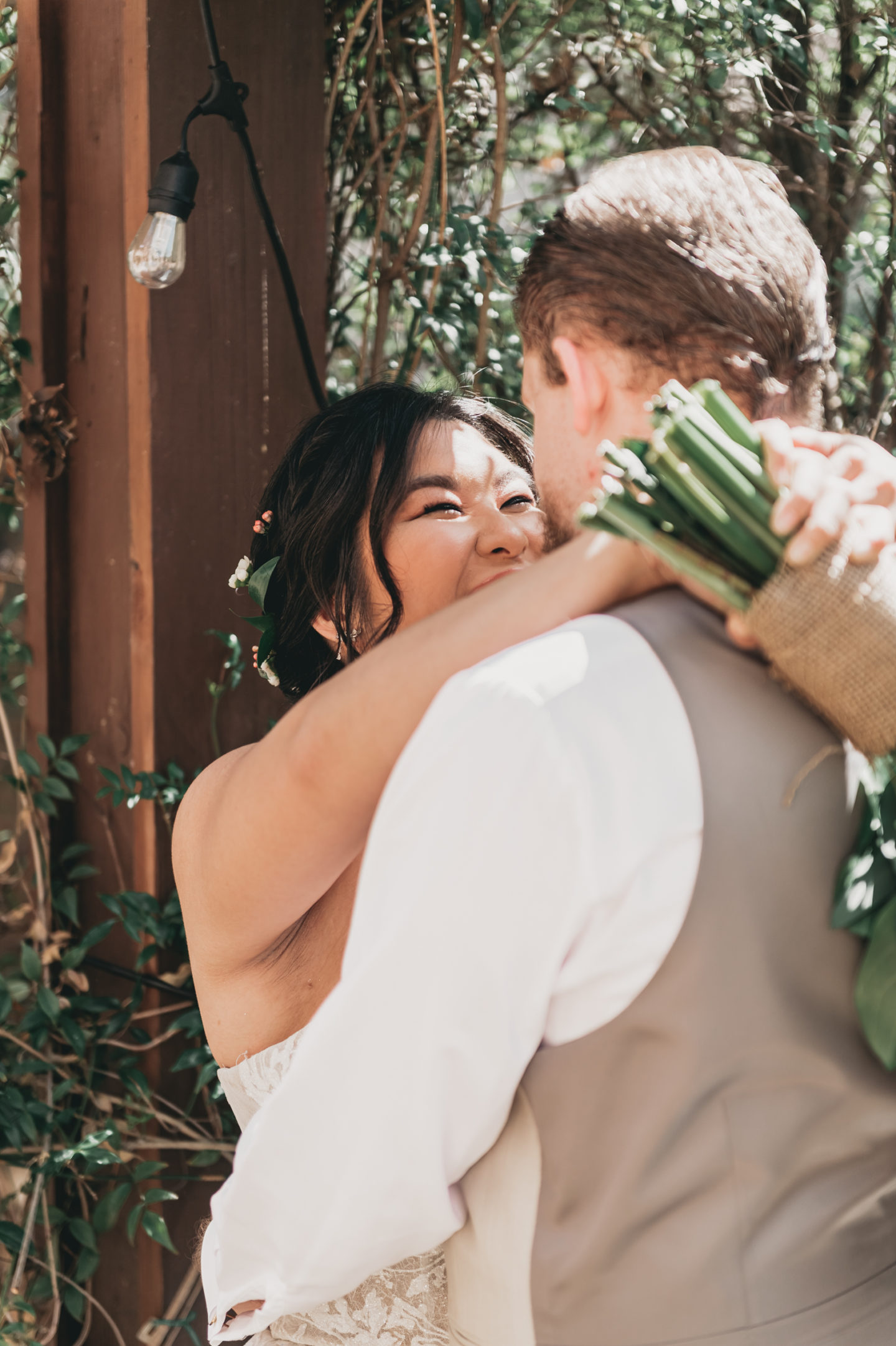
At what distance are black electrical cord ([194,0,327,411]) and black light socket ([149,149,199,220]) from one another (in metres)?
0.04

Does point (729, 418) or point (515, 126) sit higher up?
point (515, 126)

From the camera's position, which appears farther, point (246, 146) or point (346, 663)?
point (246, 146)

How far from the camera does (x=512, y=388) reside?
2809mm

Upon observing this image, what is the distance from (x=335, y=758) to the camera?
1141mm

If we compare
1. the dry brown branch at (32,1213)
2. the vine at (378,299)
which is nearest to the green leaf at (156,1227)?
the vine at (378,299)

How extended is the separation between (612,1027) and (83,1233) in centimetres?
185

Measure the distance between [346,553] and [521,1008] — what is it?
109 centimetres

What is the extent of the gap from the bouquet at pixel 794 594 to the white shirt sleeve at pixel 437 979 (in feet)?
0.60

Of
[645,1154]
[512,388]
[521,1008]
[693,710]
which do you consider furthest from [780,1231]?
[512,388]

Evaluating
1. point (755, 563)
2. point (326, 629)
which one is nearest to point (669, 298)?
point (755, 563)

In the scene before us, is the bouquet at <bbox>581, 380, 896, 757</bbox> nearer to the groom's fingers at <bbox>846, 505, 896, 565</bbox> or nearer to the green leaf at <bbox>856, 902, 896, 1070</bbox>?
the groom's fingers at <bbox>846, 505, 896, 565</bbox>

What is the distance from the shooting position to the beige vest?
90cm

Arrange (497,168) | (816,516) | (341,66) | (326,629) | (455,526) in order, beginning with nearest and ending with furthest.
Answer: (816,516)
(455,526)
(326,629)
(341,66)
(497,168)

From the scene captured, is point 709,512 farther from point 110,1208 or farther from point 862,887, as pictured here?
point 110,1208
